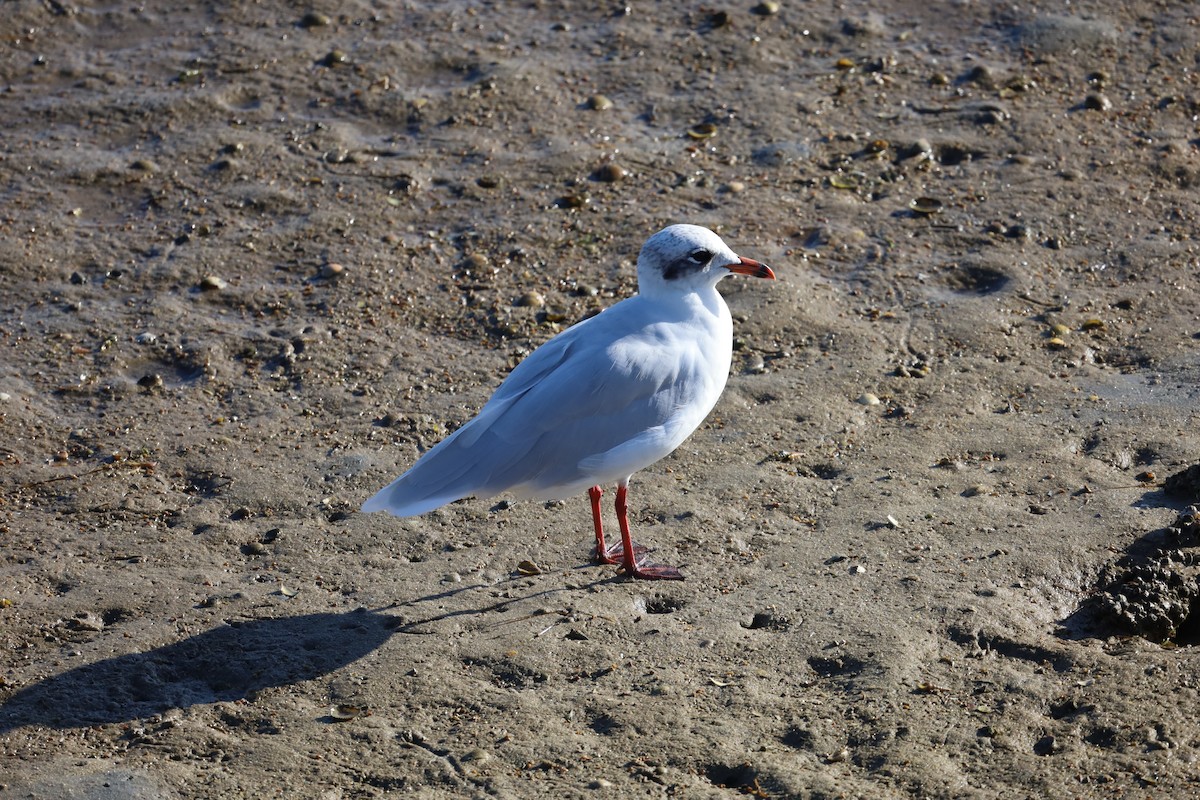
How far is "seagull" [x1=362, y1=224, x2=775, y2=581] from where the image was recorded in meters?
4.96

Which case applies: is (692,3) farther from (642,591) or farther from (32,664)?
(32,664)

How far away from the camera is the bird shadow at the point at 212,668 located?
4.49m

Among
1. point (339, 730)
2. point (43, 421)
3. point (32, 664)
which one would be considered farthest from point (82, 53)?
point (339, 730)

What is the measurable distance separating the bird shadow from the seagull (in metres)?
0.44

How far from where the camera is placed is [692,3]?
935 cm

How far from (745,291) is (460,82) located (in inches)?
109

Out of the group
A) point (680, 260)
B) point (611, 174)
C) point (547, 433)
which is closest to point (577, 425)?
point (547, 433)

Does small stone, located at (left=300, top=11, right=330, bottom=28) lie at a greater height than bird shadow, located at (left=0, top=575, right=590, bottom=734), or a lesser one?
greater

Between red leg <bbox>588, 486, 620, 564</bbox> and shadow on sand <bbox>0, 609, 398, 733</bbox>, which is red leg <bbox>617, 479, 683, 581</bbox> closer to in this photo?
red leg <bbox>588, 486, 620, 564</bbox>

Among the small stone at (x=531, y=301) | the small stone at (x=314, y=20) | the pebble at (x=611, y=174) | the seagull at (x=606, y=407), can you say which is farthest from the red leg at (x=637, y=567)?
the small stone at (x=314, y=20)

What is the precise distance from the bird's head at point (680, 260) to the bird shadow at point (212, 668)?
1.38 metres

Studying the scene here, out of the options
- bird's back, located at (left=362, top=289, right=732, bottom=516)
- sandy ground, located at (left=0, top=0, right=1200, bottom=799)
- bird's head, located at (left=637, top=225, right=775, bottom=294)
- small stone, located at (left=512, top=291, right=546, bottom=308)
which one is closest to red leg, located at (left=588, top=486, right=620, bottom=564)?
sandy ground, located at (left=0, top=0, right=1200, bottom=799)

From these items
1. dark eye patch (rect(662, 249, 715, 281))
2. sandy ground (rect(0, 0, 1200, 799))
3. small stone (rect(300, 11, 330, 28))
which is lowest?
sandy ground (rect(0, 0, 1200, 799))

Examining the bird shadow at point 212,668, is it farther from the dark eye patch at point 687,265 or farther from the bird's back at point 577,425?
the dark eye patch at point 687,265
